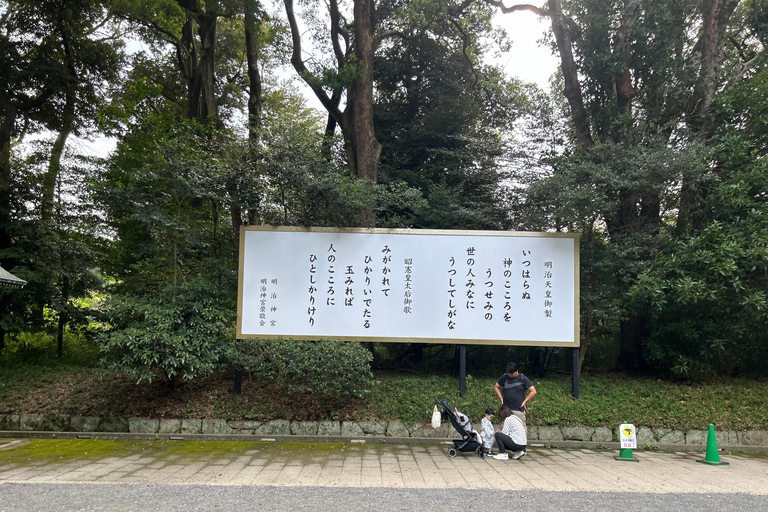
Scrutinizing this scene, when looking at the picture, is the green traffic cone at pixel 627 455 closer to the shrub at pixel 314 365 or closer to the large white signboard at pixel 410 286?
the large white signboard at pixel 410 286

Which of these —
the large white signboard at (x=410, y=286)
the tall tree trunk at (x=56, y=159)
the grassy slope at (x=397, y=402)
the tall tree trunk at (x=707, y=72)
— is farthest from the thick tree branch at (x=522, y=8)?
the tall tree trunk at (x=56, y=159)

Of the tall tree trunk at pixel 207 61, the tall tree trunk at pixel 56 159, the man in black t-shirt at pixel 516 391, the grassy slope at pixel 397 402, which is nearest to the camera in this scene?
the man in black t-shirt at pixel 516 391

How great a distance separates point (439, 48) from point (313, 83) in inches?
148

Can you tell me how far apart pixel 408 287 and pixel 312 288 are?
Answer: 5.42 feet

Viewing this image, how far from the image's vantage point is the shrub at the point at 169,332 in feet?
21.7

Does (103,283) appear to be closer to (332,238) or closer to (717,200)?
(332,238)

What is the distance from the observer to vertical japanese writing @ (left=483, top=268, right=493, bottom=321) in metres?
7.54

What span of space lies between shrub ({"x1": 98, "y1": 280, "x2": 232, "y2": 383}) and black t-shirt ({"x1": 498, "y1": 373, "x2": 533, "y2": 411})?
14.6ft

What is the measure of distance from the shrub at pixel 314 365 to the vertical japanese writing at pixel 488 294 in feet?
7.13

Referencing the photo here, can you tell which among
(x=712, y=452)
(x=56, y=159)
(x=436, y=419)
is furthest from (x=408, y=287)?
(x=56, y=159)

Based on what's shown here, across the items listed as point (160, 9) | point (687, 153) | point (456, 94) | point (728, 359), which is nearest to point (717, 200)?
point (687, 153)

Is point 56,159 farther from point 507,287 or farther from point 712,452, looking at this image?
point 712,452

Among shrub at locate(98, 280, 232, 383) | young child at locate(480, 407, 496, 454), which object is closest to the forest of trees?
shrub at locate(98, 280, 232, 383)

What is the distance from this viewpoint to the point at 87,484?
471cm
